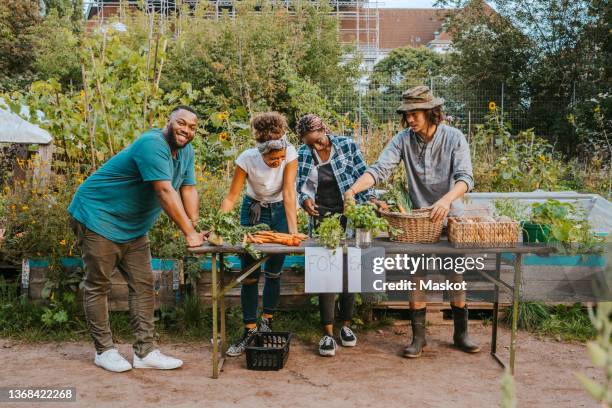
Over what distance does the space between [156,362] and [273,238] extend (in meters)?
1.16

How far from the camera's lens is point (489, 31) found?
14.7 meters

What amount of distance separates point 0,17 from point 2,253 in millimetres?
18752

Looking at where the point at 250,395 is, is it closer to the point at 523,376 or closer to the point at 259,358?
the point at 259,358

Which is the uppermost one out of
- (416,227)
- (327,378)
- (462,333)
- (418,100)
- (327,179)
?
(418,100)

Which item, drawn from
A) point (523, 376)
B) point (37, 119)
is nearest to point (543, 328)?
point (523, 376)

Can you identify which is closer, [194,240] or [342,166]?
[194,240]

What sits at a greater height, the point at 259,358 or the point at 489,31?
the point at 489,31

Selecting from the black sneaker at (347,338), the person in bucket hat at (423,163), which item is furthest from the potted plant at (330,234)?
the black sneaker at (347,338)

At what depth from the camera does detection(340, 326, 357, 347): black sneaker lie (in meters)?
4.67

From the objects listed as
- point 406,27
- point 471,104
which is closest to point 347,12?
point 406,27

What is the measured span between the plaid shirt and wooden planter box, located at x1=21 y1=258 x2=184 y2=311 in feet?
4.11

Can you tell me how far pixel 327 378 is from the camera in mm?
4070

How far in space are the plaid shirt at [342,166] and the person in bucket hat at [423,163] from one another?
25 centimetres

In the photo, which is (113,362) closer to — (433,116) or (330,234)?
(330,234)
